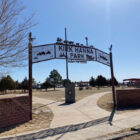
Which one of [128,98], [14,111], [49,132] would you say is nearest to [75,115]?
[49,132]

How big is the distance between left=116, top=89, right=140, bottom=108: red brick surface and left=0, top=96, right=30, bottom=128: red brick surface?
7572 millimetres

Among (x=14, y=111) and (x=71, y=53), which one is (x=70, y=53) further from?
(x=14, y=111)

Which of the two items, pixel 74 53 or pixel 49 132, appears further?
pixel 74 53

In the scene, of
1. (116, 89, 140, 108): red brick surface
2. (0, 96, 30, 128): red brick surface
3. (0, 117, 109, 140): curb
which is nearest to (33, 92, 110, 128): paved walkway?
(0, 117, 109, 140): curb

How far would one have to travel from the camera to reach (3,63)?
6.26m

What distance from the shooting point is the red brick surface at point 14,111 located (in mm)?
5973

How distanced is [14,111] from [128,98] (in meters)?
8.98

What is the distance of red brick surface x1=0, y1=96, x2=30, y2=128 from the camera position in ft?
19.6

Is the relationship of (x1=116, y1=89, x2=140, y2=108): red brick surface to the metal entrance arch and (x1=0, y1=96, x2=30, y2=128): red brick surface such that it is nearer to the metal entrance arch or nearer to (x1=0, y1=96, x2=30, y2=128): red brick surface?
the metal entrance arch

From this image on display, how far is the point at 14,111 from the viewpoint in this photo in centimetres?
635

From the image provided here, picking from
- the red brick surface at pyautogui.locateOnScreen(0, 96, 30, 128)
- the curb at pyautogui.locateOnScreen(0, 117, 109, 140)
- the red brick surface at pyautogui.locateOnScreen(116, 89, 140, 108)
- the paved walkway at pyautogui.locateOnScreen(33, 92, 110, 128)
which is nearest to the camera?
the curb at pyautogui.locateOnScreen(0, 117, 109, 140)

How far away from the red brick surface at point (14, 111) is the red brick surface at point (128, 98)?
7.57m

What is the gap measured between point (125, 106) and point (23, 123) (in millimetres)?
8056

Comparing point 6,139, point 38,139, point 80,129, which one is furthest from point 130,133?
point 6,139
